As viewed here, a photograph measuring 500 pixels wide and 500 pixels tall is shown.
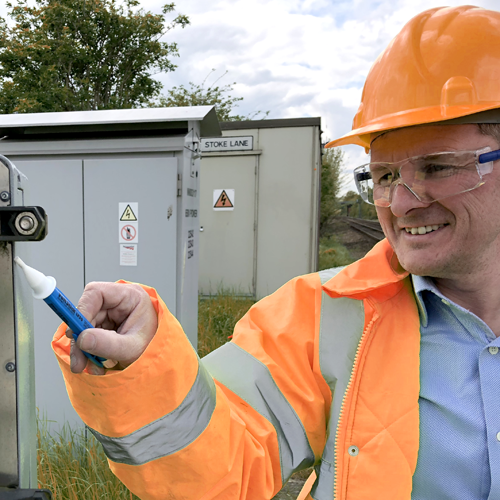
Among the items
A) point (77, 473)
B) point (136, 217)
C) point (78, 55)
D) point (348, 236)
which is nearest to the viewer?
point (77, 473)

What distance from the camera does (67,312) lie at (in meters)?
0.75

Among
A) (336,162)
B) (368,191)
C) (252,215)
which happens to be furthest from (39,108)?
(336,162)

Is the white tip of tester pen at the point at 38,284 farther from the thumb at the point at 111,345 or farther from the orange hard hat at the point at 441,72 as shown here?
the orange hard hat at the point at 441,72

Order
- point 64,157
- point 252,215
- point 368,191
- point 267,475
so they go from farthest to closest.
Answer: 1. point 252,215
2. point 64,157
3. point 368,191
4. point 267,475

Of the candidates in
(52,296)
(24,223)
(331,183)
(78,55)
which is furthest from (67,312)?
(331,183)

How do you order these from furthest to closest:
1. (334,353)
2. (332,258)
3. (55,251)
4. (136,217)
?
(332,258)
(55,251)
(136,217)
(334,353)

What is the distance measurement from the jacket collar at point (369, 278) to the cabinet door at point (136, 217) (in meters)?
1.65

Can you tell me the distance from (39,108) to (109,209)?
939 centimetres

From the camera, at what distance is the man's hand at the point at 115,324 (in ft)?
2.56

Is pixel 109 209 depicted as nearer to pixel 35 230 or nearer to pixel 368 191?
pixel 368 191

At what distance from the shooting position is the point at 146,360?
860 mm

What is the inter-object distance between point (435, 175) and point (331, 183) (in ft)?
58.1

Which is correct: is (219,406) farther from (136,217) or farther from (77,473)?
(136,217)

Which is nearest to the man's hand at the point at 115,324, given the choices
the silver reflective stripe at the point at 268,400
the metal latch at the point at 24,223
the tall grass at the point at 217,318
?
the metal latch at the point at 24,223
